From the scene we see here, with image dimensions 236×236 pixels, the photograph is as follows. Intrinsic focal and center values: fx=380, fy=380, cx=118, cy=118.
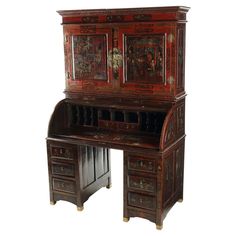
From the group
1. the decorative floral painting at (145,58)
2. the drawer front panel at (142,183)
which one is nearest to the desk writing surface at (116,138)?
the drawer front panel at (142,183)

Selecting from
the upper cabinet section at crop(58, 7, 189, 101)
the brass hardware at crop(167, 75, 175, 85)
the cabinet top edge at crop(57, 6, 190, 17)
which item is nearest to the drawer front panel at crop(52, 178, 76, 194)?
the upper cabinet section at crop(58, 7, 189, 101)

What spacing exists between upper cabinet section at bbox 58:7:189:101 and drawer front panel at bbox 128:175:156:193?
0.83 metres

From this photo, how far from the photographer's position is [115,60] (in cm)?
400

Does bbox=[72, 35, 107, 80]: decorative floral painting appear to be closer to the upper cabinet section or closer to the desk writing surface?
the upper cabinet section

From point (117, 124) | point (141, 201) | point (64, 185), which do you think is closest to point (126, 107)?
point (117, 124)

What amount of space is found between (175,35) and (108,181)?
6.99ft

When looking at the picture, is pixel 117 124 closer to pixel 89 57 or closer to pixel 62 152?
pixel 62 152

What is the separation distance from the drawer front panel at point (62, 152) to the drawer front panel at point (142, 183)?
708 millimetres

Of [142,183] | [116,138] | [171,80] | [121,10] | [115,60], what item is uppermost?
[121,10]

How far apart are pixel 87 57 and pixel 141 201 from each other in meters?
1.65

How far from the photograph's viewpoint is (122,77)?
401 cm

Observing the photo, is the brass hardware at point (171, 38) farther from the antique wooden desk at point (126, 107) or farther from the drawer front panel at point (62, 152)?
the drawer front panel at point (62, 152)

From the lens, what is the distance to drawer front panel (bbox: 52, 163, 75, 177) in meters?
4.18

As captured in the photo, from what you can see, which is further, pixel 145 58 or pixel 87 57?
pixel 87 57
